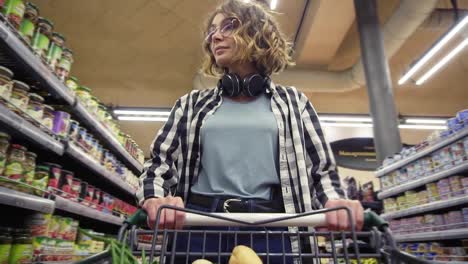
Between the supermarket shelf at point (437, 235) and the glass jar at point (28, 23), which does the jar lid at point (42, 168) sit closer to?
the glass jar at point (28, 23)

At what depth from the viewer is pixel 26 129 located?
1898mm

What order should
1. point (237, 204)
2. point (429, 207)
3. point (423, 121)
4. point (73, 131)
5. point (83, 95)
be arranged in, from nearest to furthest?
point (237, 204)
point (73, 131)
point (83, 95)
point (429, 207)
point (423, 121)

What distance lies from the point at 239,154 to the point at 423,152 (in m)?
2.86

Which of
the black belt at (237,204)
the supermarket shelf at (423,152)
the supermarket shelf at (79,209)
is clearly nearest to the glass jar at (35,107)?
the supermarket shelf at (79,209)

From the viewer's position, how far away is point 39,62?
6.70 feet

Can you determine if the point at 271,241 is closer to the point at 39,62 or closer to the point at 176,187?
the point at 176,187

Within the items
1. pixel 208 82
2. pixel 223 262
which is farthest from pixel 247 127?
pixel 208 82

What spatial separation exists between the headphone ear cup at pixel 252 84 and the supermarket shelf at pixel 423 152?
7.48 feet

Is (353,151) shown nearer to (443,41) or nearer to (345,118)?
(345,118)

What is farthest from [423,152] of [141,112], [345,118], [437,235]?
[141,112]

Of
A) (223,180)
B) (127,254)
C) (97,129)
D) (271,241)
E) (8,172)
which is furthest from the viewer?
(97,129)

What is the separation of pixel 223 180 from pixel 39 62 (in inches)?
58.0

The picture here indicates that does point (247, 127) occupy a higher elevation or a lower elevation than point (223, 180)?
higher

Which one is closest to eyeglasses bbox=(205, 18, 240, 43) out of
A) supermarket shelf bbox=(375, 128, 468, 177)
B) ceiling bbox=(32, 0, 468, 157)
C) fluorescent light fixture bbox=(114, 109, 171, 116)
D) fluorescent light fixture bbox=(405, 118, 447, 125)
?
supermarket shelf bbox=(375, 128, 468, 177)
